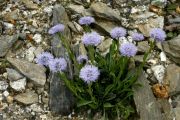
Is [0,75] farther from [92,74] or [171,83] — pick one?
[171,83]

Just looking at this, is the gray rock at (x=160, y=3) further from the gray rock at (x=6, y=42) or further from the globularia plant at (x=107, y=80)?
the gray rock at (x=6, y=42)

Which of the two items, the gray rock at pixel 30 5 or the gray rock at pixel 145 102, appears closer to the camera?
the gray rock at pixel 145 102

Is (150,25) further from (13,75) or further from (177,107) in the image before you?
(13,75)

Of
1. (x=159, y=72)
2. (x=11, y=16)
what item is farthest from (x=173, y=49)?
(x=11, y=16)

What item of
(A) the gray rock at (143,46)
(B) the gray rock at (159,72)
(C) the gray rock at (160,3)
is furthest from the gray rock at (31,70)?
(C) the gray rock at (160,3)

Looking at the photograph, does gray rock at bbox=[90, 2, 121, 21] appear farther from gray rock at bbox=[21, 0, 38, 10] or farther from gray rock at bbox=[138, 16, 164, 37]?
gray rock at bbox=[21, 0, 38, 10]

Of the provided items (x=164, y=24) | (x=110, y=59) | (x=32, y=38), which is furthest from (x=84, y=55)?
(x=164, y=24)
